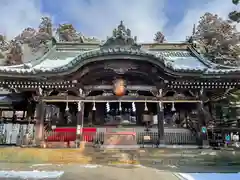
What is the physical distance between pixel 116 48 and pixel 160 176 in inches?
228

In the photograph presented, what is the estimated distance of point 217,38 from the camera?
27125 mm

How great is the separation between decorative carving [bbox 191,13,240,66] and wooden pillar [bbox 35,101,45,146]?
14579 mm

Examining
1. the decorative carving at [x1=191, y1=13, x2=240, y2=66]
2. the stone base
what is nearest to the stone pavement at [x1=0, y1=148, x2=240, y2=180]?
the stone base

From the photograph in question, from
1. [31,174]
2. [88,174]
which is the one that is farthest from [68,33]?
[88,174]

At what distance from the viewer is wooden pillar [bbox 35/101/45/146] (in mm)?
10453

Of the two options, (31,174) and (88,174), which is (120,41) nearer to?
(88,174)

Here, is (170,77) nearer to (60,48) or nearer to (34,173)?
(34,173)

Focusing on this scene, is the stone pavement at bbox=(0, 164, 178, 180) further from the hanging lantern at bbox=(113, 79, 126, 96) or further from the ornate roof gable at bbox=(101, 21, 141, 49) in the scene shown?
the ornate roof gable at bbox=(101, 21, 141, 49)

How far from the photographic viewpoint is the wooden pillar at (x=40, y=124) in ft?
34.3

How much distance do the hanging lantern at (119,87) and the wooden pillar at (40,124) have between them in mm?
3712

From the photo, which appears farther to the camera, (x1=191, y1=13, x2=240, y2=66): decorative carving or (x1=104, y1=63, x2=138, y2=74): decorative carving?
(x1=191, y1=13, x2=240, y2=66): decorative carving

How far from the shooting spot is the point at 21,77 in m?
10.2

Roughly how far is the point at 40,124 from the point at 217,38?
2434 centimetres

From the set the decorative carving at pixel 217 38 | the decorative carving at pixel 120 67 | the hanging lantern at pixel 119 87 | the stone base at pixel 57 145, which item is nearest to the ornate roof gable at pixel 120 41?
the decorative carving at pixel 120 67
